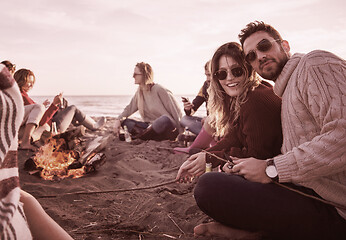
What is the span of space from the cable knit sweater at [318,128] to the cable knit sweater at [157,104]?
15.8 ft

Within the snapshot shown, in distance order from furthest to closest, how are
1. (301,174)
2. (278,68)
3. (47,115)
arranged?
(47,115)
(278,68)
(301,174)

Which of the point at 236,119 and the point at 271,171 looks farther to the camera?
the point at 236,119

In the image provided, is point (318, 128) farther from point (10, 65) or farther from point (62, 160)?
point (10, 65)

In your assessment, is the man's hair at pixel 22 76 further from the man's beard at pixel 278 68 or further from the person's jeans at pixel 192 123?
the man's beard at pixel 278 68

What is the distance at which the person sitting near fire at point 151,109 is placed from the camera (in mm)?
6188

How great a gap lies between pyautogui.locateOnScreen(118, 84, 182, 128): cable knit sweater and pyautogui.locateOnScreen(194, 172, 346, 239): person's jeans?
4.67 m

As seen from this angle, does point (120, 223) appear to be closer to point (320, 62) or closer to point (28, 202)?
point (28, 202)

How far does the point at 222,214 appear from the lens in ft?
5.97

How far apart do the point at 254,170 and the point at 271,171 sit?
0.37 ft

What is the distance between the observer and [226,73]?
103 inches

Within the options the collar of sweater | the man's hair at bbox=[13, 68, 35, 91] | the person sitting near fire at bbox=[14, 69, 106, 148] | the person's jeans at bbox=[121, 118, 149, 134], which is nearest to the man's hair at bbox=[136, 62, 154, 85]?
the person's jeans at bbox=[121, 118, 149, 134]

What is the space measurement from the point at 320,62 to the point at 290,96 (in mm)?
295

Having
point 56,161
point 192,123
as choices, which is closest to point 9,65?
point 56,161

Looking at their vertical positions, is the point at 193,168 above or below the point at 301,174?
below
